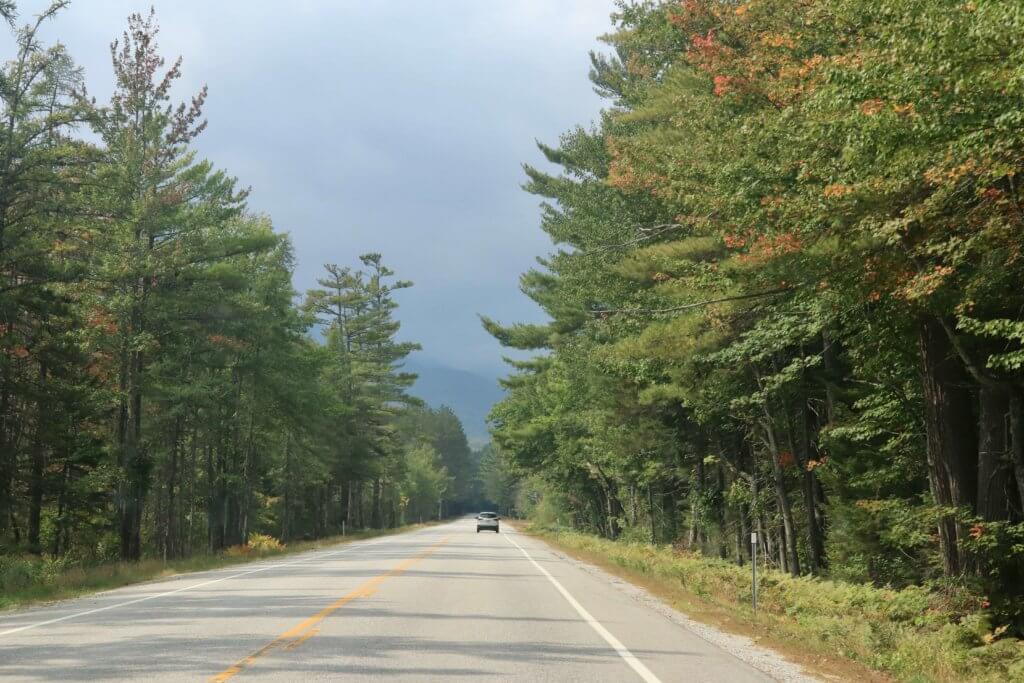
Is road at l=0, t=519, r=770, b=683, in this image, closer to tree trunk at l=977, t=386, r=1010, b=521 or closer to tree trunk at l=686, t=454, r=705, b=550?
tree trunk at l=977, t=386, r=1010, b=521

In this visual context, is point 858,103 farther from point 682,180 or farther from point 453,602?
point 453,602

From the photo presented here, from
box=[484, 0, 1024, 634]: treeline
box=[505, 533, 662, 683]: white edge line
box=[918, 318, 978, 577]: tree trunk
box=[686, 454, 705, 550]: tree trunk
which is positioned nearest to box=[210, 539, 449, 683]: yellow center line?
box=[505, 533, 662, 683]: white edge line

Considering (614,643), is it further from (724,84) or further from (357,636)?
(724,84)

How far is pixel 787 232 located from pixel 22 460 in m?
27.8

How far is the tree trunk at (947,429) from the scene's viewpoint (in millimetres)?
12859

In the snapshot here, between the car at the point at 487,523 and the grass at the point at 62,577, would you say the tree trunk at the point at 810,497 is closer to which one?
the grass at the point at 62,577

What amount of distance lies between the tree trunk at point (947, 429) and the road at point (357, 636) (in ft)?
14.8

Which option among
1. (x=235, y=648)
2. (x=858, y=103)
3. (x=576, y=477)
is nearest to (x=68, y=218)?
(x=235, y=648)

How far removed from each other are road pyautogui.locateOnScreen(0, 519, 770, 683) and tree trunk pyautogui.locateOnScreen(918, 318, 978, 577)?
4497 mm

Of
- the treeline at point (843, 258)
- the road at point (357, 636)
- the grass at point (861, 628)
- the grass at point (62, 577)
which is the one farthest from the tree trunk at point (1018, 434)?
the grass at point (62, 577)

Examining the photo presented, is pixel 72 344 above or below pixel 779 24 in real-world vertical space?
below

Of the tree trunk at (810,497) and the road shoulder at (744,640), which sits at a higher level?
the tree trunk at (810,497)

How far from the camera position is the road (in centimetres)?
801

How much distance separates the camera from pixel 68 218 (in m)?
22.7
